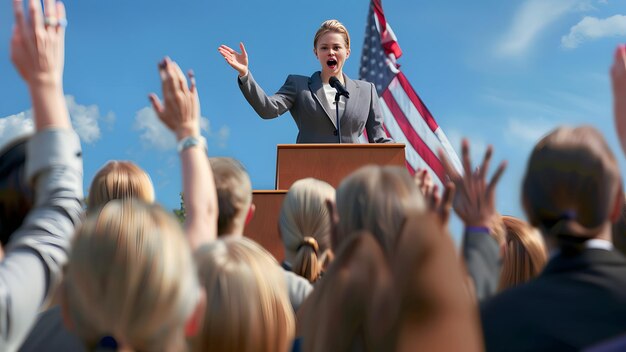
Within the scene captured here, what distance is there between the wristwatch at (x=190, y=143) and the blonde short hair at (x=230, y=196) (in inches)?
15.2

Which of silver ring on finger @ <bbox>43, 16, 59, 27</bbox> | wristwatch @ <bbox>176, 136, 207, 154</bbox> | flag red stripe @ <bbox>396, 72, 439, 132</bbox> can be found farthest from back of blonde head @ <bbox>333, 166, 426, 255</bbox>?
flag red stripe @ <bbox>396, 72, 439, 132</bbox>

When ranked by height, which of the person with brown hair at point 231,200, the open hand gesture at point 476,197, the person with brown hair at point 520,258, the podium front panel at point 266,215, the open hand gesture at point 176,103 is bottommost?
the podium front panel at point 266,215

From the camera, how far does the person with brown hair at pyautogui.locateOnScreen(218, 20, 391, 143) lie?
6.26 m

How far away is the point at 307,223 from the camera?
2859 millimetres

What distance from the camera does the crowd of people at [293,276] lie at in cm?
113

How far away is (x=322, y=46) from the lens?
21.1 feet

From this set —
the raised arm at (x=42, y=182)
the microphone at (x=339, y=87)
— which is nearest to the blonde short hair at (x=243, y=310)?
the raised arm at (x=42, y=182)

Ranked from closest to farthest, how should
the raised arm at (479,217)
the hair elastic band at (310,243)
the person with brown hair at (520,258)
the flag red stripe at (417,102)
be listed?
the raised arm at (479,217) < the person with brown hair at (520,258) < the hair elastic band at (310,243) < the flag red stripe at (417,102)

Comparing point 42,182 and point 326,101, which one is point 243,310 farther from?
point 326,101

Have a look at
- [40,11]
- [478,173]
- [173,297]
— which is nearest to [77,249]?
[173,297]

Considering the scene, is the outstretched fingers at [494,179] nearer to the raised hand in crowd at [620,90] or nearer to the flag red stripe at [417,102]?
the raised hand in crowd at [620,90]

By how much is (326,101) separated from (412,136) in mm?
4405

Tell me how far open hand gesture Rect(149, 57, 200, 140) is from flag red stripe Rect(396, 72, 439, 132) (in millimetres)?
8821

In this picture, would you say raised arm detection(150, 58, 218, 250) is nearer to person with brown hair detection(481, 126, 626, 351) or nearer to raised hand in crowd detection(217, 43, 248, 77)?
person with brown hair detection(481, 126, 626, 351)
